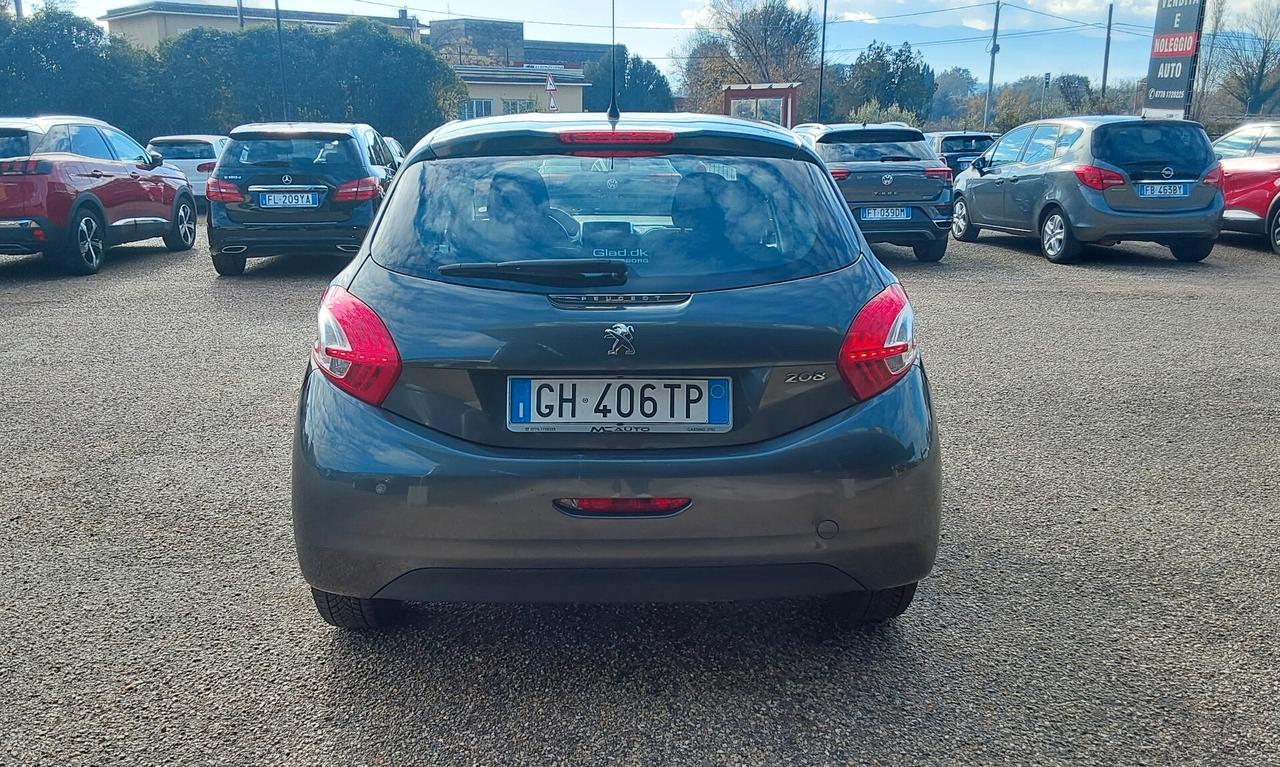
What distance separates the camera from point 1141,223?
459 inches

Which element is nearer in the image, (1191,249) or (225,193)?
(225,193)

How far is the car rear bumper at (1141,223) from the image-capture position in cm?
1165

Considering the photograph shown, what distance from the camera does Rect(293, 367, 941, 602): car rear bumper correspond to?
263 cm

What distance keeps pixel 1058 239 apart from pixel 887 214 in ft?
6.88

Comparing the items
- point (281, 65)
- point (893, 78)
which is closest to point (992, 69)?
point (893, 78)

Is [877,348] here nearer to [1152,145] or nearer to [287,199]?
[287,199]

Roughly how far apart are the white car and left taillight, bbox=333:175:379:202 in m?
11.1

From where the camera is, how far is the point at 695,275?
2.78 meters

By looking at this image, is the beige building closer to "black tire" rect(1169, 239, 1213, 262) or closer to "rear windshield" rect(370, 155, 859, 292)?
"black tire" rect(1169, 239, 1213, 262)

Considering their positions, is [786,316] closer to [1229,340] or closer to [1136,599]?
[1136,599]

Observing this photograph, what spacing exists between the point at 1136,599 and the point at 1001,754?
118 cm

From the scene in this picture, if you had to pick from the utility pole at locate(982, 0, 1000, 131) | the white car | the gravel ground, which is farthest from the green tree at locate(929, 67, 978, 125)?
the gravel ground

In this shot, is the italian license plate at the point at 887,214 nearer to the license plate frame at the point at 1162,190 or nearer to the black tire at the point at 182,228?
the license plate frame at the point at 1162,190

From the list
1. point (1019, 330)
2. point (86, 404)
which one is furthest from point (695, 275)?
point (1019, 330)
